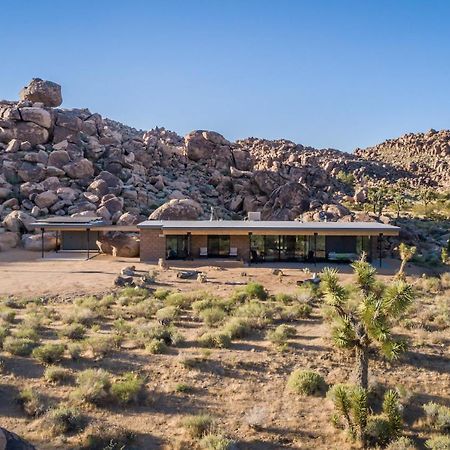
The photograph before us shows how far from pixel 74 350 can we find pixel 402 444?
1016 centimetres

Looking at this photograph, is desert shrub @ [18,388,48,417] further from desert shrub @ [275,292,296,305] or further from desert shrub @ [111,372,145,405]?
desert shrub @ [275,292,296,305]

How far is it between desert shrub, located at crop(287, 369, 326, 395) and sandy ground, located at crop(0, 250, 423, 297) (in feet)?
36.1

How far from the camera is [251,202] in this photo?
54.4 metres

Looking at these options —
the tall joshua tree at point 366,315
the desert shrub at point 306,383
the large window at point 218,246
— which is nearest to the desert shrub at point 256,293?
the desert shrub at point 306,383

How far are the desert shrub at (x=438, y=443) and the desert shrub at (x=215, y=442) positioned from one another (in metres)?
4.83

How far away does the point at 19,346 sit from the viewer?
1535cm

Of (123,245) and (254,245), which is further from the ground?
(254,245)

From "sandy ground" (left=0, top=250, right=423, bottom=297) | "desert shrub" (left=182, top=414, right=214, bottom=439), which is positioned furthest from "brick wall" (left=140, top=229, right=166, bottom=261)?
"desert shrub" (left=182, top=414, right=214, bottom=439)

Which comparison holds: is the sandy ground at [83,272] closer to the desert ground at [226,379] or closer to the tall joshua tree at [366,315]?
the desert ground at [226,379]

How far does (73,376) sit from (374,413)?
350 inches

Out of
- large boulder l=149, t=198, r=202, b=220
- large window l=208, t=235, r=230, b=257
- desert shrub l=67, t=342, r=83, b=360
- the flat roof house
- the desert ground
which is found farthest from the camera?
large boulder l=149, t=198, r=202, b=220

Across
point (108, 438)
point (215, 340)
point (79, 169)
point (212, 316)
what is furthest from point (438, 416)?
point (79, 169)

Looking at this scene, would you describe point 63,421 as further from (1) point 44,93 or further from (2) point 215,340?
(1) point 44,93

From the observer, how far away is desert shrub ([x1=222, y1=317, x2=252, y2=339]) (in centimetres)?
1706
